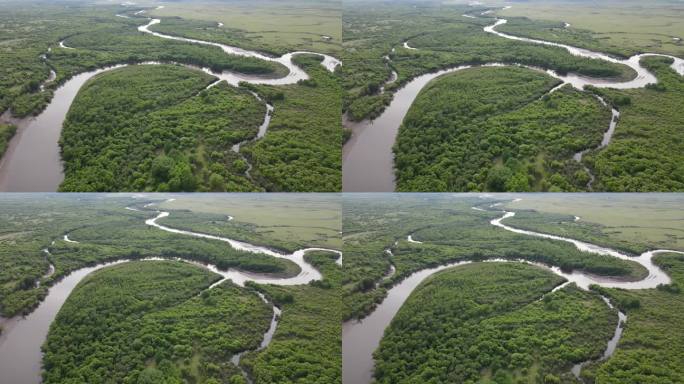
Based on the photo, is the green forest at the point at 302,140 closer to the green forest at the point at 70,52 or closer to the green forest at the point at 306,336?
the green forest at the point at 70,52

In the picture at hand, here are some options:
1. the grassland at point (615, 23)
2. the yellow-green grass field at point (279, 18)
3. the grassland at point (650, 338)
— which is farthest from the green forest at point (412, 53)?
the grassland at point (650, 338)

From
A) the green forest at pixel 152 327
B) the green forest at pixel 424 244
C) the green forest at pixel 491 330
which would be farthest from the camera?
the green forest at pixel 424 244

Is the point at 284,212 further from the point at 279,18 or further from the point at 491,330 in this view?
the point at 279,18

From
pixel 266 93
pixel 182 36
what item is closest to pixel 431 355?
pixel 266 93

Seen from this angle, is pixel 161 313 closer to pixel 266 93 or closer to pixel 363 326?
pixel 363 326

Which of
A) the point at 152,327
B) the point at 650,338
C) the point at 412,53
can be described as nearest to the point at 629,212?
the point at 650,338

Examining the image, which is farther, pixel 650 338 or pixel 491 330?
pixel 491 330

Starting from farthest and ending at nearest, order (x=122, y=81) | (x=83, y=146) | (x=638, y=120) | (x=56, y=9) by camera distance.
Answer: (x=56, y=9) < (x=122, y=81) < (x=638, y=120) < (x=83, y=146)
